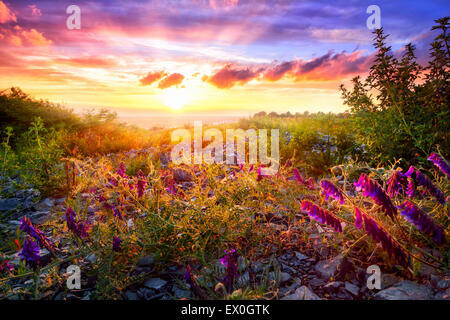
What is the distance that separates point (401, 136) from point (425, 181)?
2249 mm

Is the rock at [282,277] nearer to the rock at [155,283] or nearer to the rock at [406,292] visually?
the rock at [406,292]

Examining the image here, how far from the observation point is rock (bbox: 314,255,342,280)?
1.95 meters

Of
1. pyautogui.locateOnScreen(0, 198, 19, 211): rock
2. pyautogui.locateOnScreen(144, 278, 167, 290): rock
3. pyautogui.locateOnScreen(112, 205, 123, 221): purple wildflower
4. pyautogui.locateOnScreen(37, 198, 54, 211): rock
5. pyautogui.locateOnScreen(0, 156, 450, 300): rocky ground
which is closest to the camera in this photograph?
pyautogui.locateOnScreen(0, 156, 450, 300): rocky ground

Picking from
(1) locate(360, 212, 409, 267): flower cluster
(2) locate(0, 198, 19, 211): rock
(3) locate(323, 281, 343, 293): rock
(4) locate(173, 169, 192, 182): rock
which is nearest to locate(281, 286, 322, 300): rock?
(3) locate(323, 281, 343, 293): rock

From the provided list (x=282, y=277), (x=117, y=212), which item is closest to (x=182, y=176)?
(x=117, y=212)

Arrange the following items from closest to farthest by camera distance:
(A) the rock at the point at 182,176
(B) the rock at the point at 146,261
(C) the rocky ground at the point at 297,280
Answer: (C) the rocky ground at the point at 297,280
(B) the rock at the point at 146,261
(A) the rock at the point at 182,176

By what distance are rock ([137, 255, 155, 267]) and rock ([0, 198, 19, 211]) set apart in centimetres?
298

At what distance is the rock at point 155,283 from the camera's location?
76.7 inches

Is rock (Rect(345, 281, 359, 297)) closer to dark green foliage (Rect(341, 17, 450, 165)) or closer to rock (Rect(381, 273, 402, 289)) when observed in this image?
rock (Rect(381, 273, 402, 289))

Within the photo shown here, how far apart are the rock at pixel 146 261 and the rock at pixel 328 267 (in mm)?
1309

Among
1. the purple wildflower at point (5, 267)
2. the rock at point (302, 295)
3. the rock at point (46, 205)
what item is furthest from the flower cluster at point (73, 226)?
the rock at point (46, 205)

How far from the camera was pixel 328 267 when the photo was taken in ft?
6.60

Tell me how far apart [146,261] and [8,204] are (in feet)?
10.4
